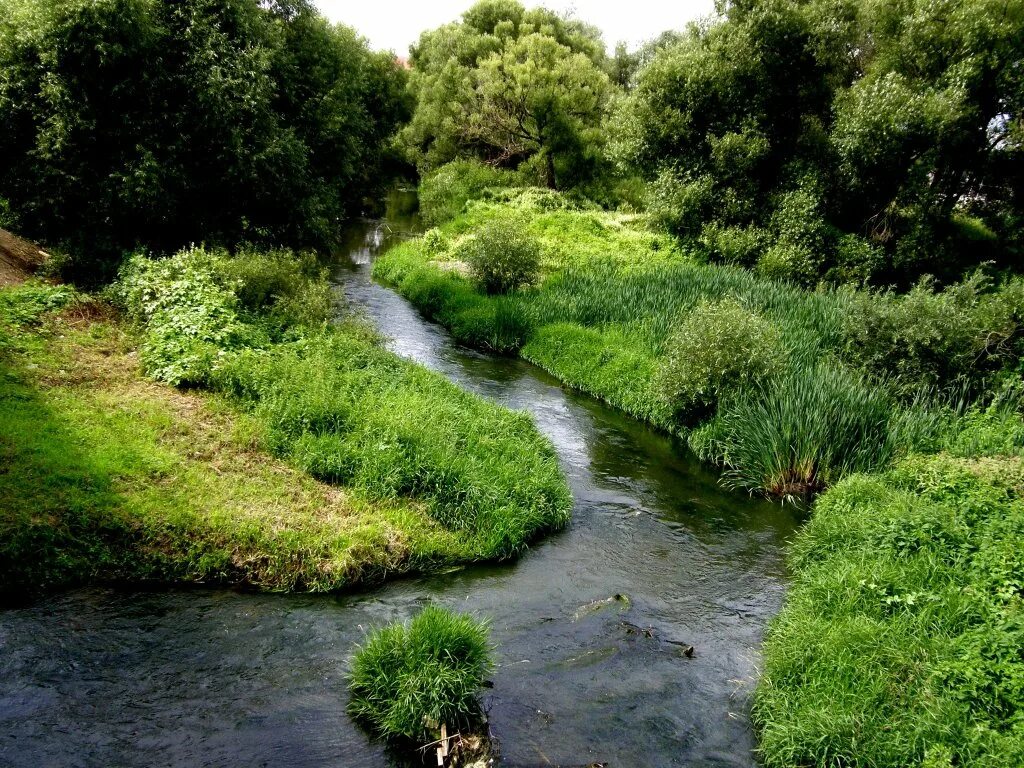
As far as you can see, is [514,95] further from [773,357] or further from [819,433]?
[819,433]

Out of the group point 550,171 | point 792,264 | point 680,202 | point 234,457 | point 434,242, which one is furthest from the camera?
point 550,171

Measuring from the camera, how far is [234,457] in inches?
410

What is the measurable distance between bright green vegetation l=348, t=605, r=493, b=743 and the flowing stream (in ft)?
0.87

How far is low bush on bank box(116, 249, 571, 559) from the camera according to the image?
10445 mm

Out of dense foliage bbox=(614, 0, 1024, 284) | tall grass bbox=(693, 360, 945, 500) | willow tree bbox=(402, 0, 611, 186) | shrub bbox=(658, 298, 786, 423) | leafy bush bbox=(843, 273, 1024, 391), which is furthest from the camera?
willow tree bbox=(402, 0, 611, 186)

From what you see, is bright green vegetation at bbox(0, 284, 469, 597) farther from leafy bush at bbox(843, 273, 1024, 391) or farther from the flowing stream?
Result: leafy bush at bbox(843, 273, 1024, 391)

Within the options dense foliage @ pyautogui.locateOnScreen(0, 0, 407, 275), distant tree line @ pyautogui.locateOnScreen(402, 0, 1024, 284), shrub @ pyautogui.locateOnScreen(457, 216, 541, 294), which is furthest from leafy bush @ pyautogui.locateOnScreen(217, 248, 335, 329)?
distant tree line @ pyautogui.locateOnScreen(402, 0, 1024, 284)

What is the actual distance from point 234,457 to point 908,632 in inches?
373

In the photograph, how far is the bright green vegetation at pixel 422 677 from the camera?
641cm

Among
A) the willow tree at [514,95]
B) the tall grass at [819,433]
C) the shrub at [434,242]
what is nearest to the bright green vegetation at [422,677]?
the tall grass at [819,433]

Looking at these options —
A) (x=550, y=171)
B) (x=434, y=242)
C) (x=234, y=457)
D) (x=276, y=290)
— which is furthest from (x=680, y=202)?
(x=234, y=457)

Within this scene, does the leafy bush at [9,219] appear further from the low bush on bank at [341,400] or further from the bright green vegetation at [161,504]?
the bright green vegetation at [161,504]

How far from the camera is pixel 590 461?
13.7 metres

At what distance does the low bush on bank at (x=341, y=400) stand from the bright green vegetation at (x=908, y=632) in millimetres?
4208
